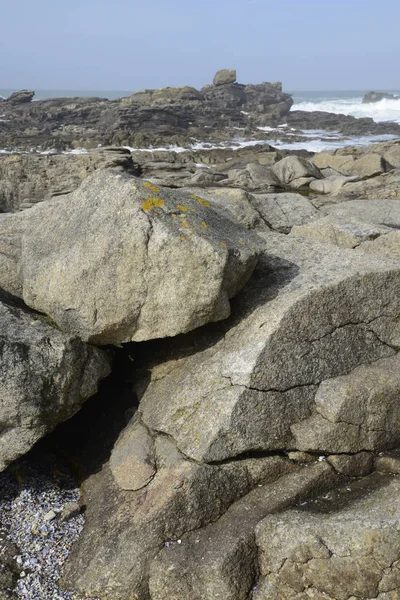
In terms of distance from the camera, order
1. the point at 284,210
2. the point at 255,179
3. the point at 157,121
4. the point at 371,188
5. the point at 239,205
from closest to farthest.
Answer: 1. the point at 239,205
2. the point at 284,210
3. the point at 371,188
4. the point at 255,179
5. the point at 157,121

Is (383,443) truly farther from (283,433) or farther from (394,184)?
(394,184)

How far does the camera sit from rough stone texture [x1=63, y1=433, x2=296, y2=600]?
16.3ft

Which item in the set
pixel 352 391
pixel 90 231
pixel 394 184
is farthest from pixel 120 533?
pixel 394 184

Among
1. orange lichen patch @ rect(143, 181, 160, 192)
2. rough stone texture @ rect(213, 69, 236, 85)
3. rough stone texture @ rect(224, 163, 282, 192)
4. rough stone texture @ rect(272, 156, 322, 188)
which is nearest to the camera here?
orange lichen patch @ rect(143, 181, 160, 192)

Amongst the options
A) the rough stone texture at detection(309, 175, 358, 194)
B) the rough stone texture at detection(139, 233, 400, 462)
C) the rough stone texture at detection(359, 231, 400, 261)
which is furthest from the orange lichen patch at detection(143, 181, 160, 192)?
the rough stone texture at detection(309, 175, 358, 194)

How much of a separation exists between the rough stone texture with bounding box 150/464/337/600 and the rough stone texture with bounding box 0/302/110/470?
1.80 meters

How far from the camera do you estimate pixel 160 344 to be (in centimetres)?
666

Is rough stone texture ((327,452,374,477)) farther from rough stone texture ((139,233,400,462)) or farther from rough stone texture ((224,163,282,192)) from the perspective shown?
rough stone texture ((224,163,282,192))

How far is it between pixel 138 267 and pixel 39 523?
113 inches

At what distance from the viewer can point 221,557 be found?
4.78 m

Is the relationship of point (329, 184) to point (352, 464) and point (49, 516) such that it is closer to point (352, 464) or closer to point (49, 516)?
point (352, 464)

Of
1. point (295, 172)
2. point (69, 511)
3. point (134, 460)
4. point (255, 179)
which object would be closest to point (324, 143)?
point (295, 172)

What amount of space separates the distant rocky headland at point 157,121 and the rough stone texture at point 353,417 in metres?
37.9

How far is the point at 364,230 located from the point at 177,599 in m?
5.58
